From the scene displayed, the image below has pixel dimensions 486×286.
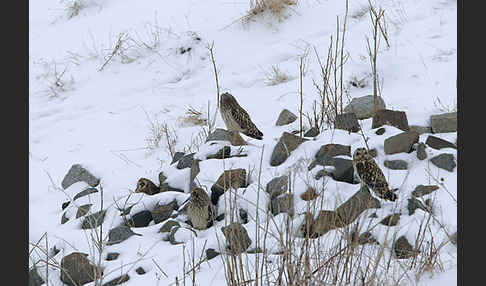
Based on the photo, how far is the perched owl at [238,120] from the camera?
6.11 meters

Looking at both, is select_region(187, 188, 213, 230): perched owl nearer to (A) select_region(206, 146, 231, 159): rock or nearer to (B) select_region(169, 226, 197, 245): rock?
(B) select_region(169, 226, 197, 245): rock

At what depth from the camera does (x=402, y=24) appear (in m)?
8.30

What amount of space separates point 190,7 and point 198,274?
5938mm

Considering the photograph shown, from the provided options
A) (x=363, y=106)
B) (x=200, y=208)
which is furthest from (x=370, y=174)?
(x=363, y=106)

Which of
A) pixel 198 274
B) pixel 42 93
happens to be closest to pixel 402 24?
pixel 42 93

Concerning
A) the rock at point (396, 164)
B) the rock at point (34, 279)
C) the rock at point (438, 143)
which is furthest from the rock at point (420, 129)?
the rock at point (34, 279)

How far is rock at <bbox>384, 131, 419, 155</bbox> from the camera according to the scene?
5.31m

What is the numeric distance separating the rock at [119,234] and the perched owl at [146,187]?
2.27ft

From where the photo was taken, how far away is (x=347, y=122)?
5832mm

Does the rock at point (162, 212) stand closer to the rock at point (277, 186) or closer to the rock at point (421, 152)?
the rock at point (277, 186)

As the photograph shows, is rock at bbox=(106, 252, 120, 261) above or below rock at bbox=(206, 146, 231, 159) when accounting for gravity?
below

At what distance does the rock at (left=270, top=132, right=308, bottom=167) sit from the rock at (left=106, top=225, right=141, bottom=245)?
48.1 inches

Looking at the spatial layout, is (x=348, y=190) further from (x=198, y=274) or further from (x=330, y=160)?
(x=198, y=274)

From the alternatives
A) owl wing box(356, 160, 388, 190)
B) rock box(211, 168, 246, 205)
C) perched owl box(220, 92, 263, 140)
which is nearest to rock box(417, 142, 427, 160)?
owl wing box(356, 160, 388, 190)
